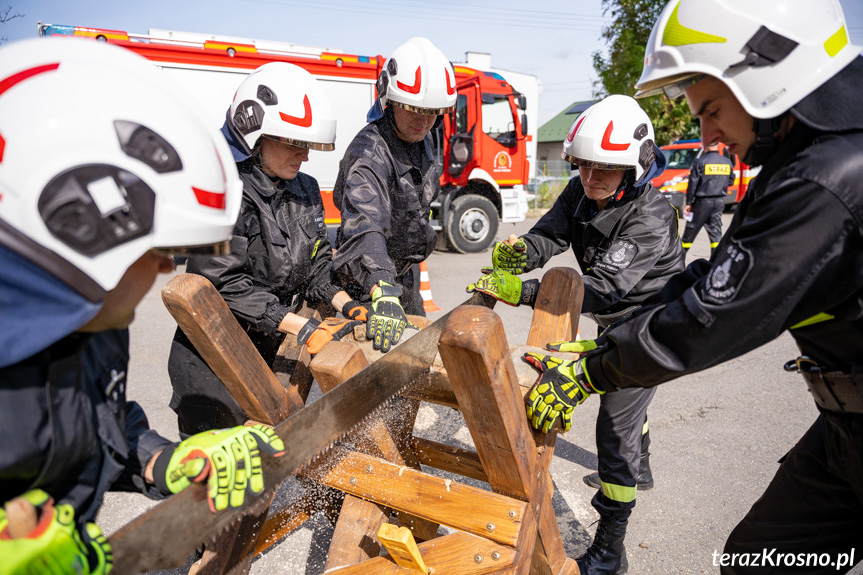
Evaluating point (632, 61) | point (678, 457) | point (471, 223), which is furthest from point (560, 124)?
point (678, 457)

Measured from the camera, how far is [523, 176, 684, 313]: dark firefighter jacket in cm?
284

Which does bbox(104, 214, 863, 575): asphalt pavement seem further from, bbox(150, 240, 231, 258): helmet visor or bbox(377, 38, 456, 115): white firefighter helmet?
bbox(377, 38, 456, 115): white firefighter helmet

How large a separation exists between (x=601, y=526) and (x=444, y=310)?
16.4 ft

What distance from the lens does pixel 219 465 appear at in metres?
1.37

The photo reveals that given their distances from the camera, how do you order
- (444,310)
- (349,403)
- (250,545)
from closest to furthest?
(349,403)
(250,545)
(444,310)

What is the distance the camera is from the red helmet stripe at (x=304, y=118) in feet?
8.21

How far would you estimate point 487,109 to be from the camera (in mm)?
12102

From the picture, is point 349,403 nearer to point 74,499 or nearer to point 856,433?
point 74,499

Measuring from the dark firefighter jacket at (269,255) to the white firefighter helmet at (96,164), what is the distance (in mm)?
1176

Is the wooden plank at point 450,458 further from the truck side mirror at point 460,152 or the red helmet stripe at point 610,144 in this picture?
the truck side mirror at point 460,152

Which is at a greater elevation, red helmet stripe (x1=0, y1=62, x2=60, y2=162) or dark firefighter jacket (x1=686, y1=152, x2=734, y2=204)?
red helmet stripe (x1=0, y1=62, x2=60, y2=162)

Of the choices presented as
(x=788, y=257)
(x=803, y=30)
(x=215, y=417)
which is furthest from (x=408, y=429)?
(x=803, y=30)

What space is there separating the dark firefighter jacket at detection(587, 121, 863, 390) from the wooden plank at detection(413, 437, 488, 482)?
105 cm

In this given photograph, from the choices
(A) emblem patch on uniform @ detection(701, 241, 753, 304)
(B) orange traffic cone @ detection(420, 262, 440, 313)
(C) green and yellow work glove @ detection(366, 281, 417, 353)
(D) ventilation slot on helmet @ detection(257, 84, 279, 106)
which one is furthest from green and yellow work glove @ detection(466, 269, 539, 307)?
(B) orange traffic cone @ detection(420, 262, 440, 313)
